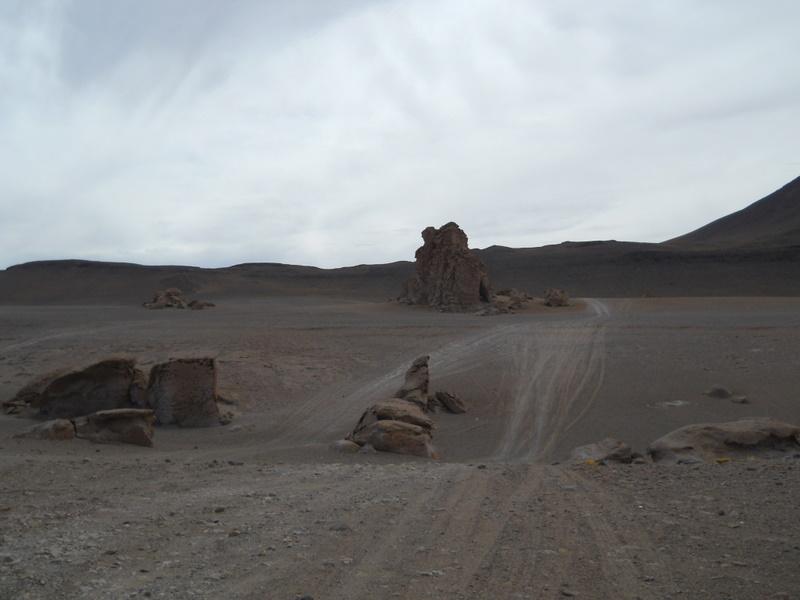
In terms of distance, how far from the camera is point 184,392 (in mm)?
13219

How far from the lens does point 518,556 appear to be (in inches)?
202

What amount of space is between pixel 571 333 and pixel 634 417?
385 inches

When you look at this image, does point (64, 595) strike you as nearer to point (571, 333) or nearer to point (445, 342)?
point (445, 342)

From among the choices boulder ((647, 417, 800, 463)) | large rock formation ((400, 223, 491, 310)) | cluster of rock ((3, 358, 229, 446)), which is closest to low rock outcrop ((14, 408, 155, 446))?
cluster of rock ((3, 358, 229, 446))

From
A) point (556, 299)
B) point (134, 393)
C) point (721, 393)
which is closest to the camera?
point (134, 393)

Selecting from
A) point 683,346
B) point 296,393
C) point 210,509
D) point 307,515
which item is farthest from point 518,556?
point 683,346

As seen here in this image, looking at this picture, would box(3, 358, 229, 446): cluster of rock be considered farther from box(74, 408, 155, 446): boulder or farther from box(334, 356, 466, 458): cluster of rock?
box(334, 356, 466, 458): cluster of rock

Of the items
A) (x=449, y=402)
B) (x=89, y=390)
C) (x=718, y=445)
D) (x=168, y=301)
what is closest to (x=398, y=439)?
(x=718, y=445)

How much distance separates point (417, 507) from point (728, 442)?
447 cm

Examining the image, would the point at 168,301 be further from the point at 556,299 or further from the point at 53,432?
the point at 53,432

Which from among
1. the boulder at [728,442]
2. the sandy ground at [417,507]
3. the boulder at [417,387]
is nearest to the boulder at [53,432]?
the sandy ground at [417,507]

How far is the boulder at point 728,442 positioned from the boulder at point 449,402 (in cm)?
562

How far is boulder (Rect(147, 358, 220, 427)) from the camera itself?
13164 millimetres

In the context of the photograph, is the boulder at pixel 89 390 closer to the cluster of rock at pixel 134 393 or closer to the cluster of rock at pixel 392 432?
the cluster of rock at pixel 134 393
